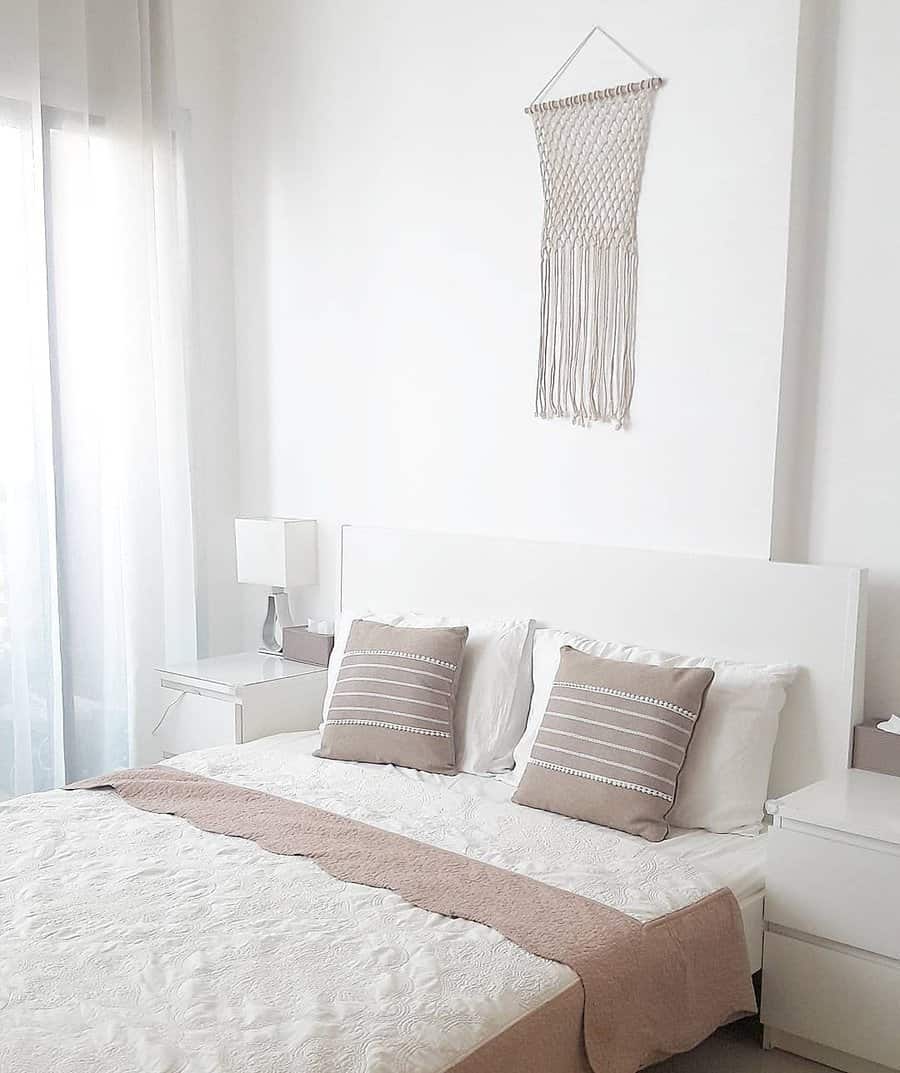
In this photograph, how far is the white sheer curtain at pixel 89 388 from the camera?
3.62 m

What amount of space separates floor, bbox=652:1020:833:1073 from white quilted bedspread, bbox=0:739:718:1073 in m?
0.47

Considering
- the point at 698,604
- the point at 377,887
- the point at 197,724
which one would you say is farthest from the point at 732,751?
the point at 197,724

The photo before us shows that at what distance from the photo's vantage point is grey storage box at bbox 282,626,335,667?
3861 millimetres

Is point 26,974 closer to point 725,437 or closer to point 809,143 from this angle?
point 725,437

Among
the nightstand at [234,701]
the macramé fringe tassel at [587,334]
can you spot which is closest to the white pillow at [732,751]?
the macramé fringe tassel at [587,334]

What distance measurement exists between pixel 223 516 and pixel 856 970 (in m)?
2.71

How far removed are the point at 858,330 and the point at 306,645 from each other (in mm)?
2025

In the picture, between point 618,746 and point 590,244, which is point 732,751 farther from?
point 590,244

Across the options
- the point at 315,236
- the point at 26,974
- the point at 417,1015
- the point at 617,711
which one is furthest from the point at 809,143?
the point at 26,974

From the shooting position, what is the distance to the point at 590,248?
3.27 metres

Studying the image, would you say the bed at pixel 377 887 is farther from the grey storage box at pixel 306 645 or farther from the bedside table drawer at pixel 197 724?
the grey storage box at pixel 306 645

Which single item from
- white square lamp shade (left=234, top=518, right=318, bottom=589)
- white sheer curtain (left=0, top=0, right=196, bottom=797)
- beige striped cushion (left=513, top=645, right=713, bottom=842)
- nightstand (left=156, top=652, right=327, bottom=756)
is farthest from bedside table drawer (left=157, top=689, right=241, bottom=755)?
beige striped cushion (left=513, top=645, right=713, bottom=842)

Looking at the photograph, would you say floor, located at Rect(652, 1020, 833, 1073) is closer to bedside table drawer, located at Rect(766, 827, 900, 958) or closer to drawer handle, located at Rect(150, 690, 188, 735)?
bedside table drawer, located at Rect(766, 827, 900, 958)

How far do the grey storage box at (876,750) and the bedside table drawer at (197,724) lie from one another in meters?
1.81
